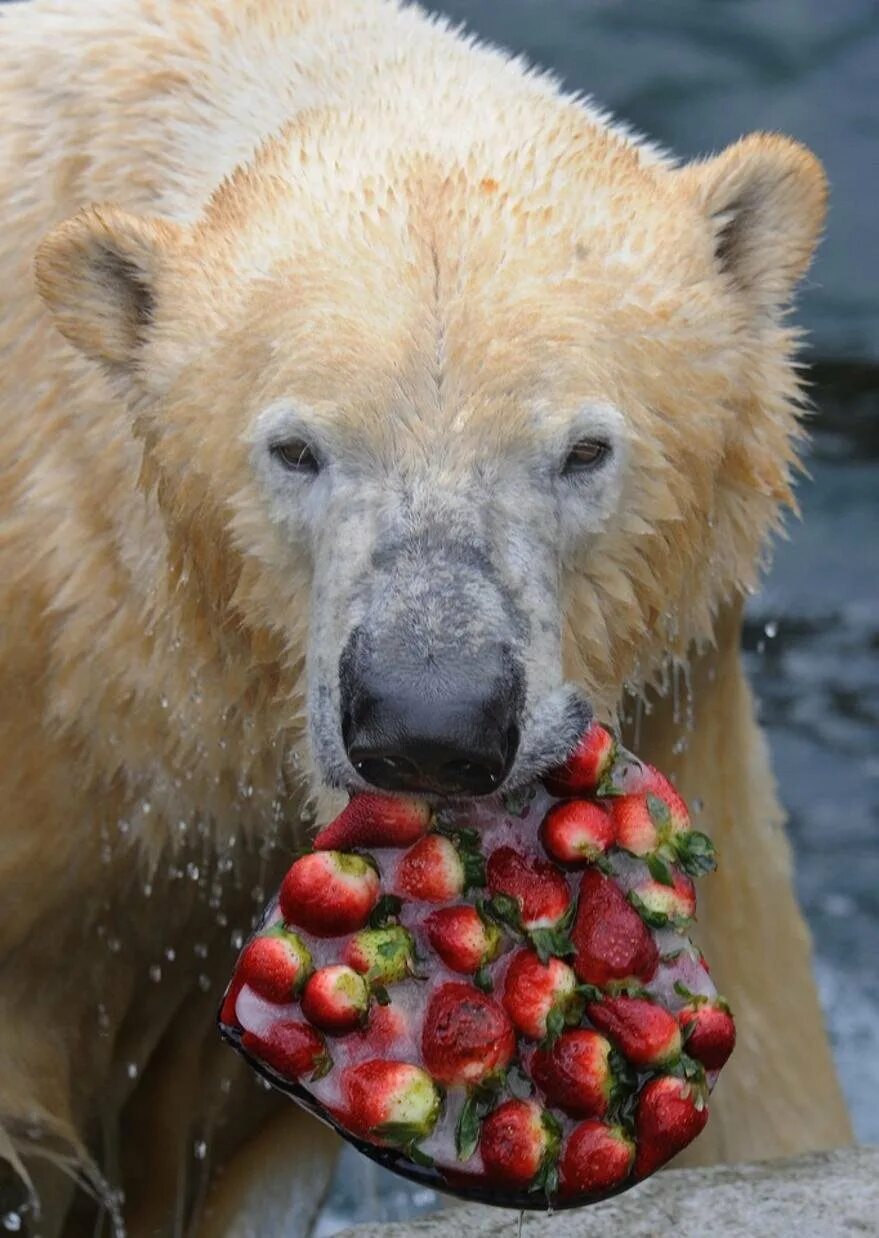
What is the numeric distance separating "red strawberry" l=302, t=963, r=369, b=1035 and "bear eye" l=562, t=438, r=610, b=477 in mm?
640

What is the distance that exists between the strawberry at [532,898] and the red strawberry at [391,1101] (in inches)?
7.3

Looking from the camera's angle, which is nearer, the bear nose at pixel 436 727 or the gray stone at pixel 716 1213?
the bear nose at pixel 436 727

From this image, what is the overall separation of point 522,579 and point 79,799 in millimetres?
931

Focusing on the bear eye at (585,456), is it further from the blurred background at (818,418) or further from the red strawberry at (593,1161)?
the blurred background at (818,418)

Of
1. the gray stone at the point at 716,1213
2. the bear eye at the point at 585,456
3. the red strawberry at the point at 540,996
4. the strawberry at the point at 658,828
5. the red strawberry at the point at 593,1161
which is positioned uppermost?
the bear eye at the point at 585,456

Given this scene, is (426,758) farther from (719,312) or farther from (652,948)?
(719,312)

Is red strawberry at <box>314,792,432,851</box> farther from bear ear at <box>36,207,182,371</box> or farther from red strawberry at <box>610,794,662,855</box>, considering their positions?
bear ear at <box>36,207,182,371</box>

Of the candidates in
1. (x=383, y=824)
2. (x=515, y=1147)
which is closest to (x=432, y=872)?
(x=383, y=824)

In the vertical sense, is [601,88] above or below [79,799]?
above

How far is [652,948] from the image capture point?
2.29 metres

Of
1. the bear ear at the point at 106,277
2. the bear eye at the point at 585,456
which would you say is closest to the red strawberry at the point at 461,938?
the bear eye at the point at 585,456

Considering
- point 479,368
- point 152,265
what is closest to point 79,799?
point 152,265

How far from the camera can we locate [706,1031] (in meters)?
2.28

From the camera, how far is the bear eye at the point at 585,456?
2494 millimetres
